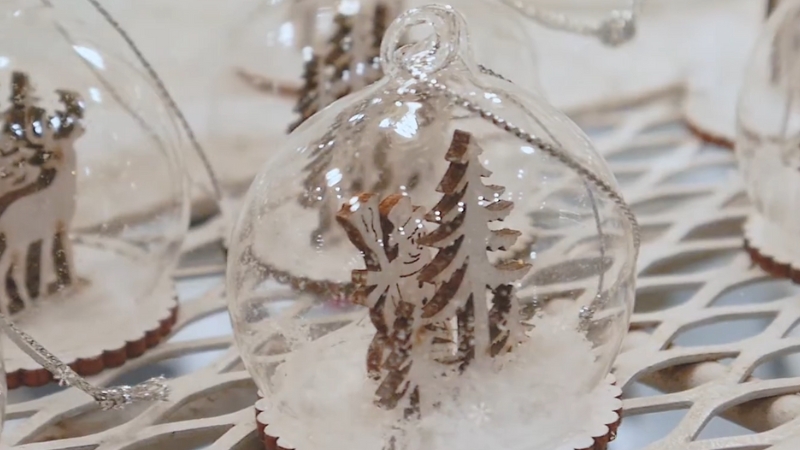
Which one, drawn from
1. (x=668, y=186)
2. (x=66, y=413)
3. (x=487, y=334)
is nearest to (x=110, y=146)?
(x=66, y=413)

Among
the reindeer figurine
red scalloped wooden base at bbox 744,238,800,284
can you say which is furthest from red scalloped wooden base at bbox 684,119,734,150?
the reindeer figurine

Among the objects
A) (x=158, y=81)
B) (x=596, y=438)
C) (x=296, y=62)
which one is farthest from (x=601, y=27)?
(x=596, y=438)

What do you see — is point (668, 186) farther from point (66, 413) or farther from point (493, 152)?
point (66, 413)

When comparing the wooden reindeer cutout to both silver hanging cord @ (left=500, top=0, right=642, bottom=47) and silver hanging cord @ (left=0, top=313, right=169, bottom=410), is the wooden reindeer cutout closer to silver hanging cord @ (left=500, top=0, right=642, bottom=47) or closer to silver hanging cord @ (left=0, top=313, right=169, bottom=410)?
silver hanging cord @ (left=0, top=313, right=169, bottom=410)

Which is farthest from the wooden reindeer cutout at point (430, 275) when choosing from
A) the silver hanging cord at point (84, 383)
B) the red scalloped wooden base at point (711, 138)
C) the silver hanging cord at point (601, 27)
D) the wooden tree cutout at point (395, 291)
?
the red scalloped wooden base at point (711, 138)

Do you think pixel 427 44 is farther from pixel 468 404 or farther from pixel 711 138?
pixel 711 138

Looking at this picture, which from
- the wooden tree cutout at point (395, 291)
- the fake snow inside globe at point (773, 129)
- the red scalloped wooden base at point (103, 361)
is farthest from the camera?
the fake snow inside globe at point (773, 129)

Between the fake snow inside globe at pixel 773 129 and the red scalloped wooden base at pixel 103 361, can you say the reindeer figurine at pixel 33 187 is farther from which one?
the fake snow inside globe at pixel 773 129
